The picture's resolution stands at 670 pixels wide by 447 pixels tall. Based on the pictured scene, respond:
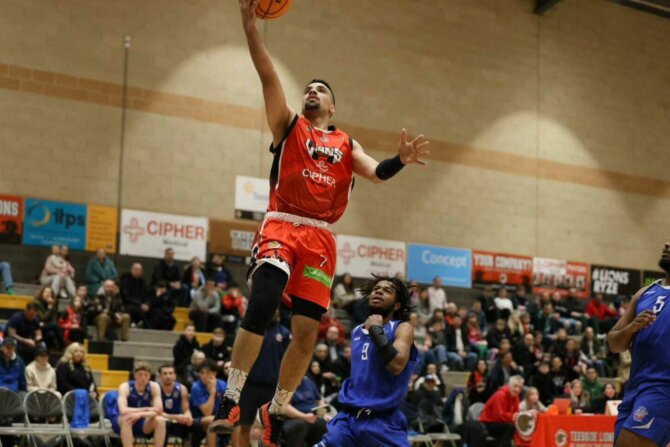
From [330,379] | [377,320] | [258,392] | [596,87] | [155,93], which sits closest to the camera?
[377,320]

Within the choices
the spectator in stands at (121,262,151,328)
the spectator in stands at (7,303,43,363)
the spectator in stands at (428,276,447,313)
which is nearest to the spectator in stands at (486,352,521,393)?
the spectator in stands at (428,276,447,313)

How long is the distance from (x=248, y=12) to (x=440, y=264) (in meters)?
18.5

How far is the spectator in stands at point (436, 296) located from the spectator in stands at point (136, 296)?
7.01 metres

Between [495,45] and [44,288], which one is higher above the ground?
[495,45]

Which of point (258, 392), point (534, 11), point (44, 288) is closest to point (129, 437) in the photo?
point (258, 392)

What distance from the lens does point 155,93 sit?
2092cm

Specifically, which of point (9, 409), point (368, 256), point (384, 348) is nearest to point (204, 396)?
point (9, 409)

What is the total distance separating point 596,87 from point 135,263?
48.8ft

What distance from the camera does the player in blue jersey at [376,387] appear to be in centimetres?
716

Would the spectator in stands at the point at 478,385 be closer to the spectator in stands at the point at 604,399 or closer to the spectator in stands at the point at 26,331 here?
the spectator in stands at the point at 604,399

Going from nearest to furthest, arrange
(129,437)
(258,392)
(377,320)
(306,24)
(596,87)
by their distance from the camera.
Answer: (377,320)
(258,392)
(129,437)
(306,24)
(596,87)

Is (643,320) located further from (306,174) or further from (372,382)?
(306,174)

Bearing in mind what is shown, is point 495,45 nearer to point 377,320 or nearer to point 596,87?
point 596,87

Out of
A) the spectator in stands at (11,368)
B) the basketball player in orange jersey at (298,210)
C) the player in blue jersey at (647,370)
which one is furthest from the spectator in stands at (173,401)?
the player in blue jersey at (647,370)
